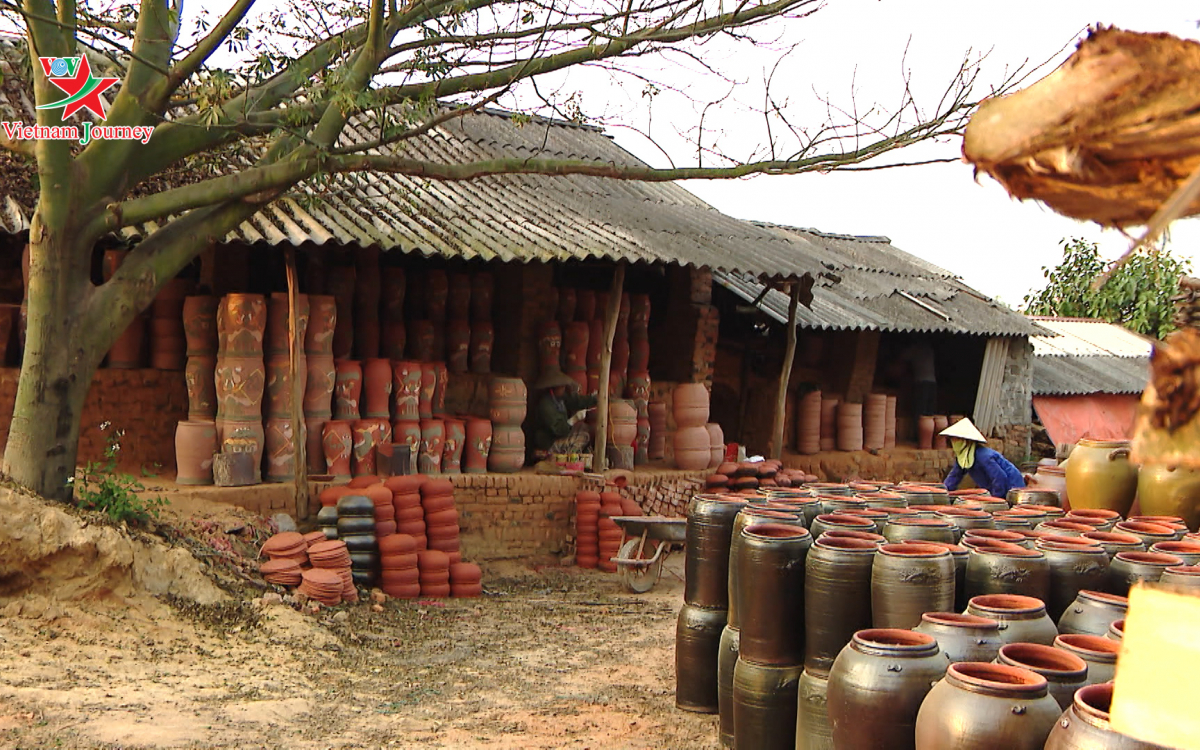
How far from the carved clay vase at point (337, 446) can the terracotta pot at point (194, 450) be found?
88 cm

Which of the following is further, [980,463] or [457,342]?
[457,342]

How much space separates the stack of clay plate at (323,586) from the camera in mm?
7418

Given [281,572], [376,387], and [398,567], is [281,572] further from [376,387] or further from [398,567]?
[376,387]

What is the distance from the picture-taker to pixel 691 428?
1145 cm

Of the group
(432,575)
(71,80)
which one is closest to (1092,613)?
(432,575)

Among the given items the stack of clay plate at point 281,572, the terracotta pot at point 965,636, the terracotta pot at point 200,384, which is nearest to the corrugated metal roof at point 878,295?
the terracotta pot at point 200,384

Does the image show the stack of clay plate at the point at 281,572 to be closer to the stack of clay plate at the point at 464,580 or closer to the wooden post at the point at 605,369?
the stack of clay plate at the point at 464,580

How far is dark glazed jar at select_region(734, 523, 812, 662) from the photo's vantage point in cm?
470

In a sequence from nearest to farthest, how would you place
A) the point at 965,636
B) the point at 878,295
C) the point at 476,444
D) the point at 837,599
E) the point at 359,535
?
the point at 965,636 → the point at 837,599 → the point at 359,535 → the point at 476,444 → the point at 878,295

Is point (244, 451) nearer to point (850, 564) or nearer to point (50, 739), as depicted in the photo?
point (50, 739)

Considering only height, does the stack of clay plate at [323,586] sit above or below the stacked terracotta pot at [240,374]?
below

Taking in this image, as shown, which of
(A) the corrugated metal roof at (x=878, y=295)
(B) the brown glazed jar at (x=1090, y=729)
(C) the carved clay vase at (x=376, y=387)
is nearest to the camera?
(B) the brown glazed jar at (x=1090, y=729)

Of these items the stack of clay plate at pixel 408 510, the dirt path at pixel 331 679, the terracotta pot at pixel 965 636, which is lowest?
the dirt path at pixel 331 679

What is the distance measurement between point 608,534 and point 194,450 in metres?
3.59
